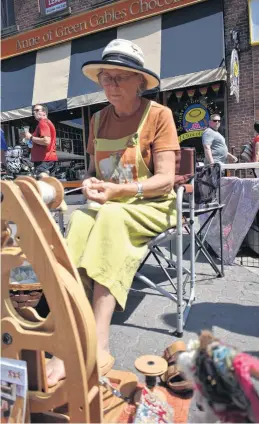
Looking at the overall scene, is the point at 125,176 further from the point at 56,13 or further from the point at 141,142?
the point at 56,13

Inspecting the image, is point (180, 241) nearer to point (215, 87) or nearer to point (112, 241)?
point (112, 241)

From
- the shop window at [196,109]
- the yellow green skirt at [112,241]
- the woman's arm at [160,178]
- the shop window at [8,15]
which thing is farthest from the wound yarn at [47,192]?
the shop window at [8,15]

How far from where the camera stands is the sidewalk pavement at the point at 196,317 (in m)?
1.96

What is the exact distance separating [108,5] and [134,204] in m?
8.42

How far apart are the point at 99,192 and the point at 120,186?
12 cm

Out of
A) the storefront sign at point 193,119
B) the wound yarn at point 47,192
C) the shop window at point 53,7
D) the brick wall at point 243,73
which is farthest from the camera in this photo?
the shop window at point 53,7

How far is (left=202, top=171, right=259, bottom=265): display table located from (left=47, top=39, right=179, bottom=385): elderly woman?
158 centimetres

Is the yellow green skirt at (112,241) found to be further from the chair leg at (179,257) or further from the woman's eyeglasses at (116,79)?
the woman's eyeglasses at (116,79)

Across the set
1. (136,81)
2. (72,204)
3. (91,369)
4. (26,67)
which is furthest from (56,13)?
(91,369)

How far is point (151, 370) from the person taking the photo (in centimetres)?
135

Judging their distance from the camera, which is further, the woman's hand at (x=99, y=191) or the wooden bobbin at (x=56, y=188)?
the woman's hand at (x=99, y=191)

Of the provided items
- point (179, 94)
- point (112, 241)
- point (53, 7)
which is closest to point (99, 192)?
point (112, 241)

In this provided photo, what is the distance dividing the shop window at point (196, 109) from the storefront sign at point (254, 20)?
102 cm

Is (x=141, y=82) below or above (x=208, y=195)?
above
